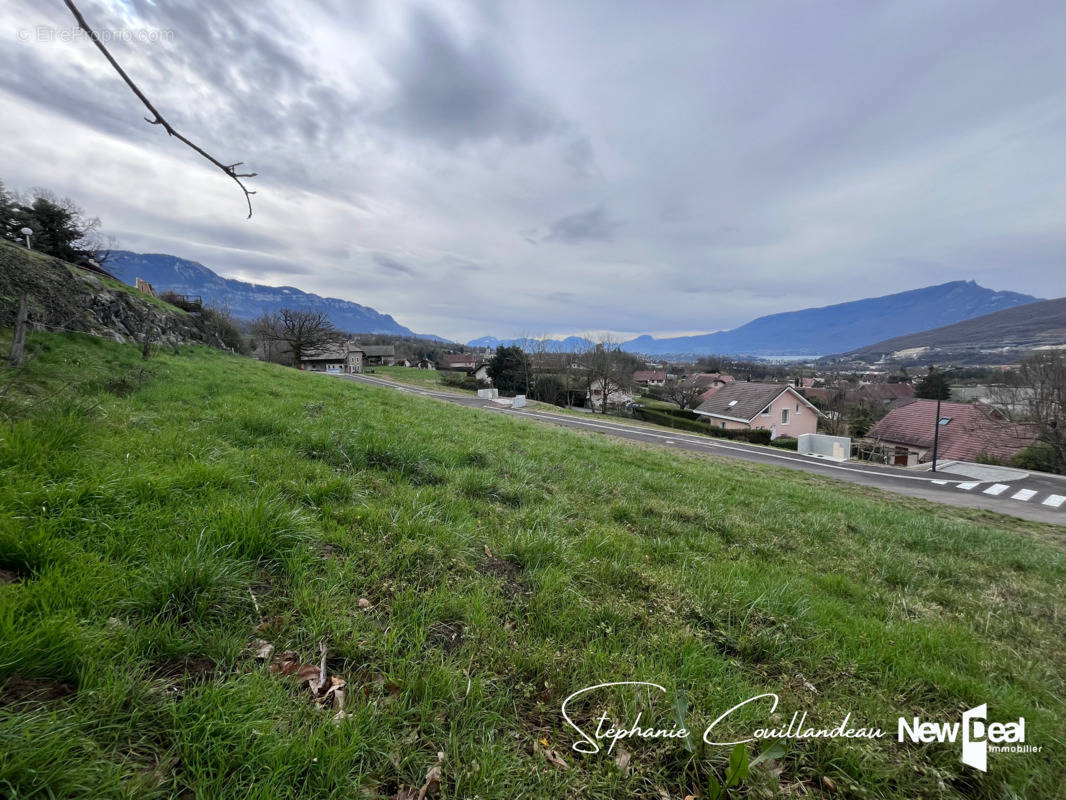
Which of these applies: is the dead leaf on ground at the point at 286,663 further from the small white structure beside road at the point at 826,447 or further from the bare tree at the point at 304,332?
the bare tree at the point at 304,332

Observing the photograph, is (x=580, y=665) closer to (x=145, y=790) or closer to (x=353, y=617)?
(x=353, y=617)

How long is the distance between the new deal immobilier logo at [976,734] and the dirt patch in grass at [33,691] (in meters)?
3.83

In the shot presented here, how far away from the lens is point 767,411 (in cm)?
3600

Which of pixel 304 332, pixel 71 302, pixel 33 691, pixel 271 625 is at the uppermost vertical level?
pixel 304 332

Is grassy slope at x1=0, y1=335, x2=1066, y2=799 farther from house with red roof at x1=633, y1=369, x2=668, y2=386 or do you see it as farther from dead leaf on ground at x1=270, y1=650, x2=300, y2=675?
house with red roof at x1=633, y1=369, x2=668, y2=386

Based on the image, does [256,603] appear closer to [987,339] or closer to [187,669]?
[187,669]

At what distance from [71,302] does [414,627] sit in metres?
13.6

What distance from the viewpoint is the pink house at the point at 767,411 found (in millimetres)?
35812

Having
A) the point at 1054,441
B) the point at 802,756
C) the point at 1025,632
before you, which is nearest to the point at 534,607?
the point at 802,756

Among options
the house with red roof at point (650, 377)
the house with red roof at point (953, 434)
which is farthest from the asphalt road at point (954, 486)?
the house with red roof at point (650, 377)

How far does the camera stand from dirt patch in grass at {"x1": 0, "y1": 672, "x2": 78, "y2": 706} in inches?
53.1

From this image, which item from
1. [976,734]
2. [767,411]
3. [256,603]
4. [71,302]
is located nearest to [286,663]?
[256,603]

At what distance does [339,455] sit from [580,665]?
372 centimetres

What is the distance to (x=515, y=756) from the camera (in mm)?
1695
